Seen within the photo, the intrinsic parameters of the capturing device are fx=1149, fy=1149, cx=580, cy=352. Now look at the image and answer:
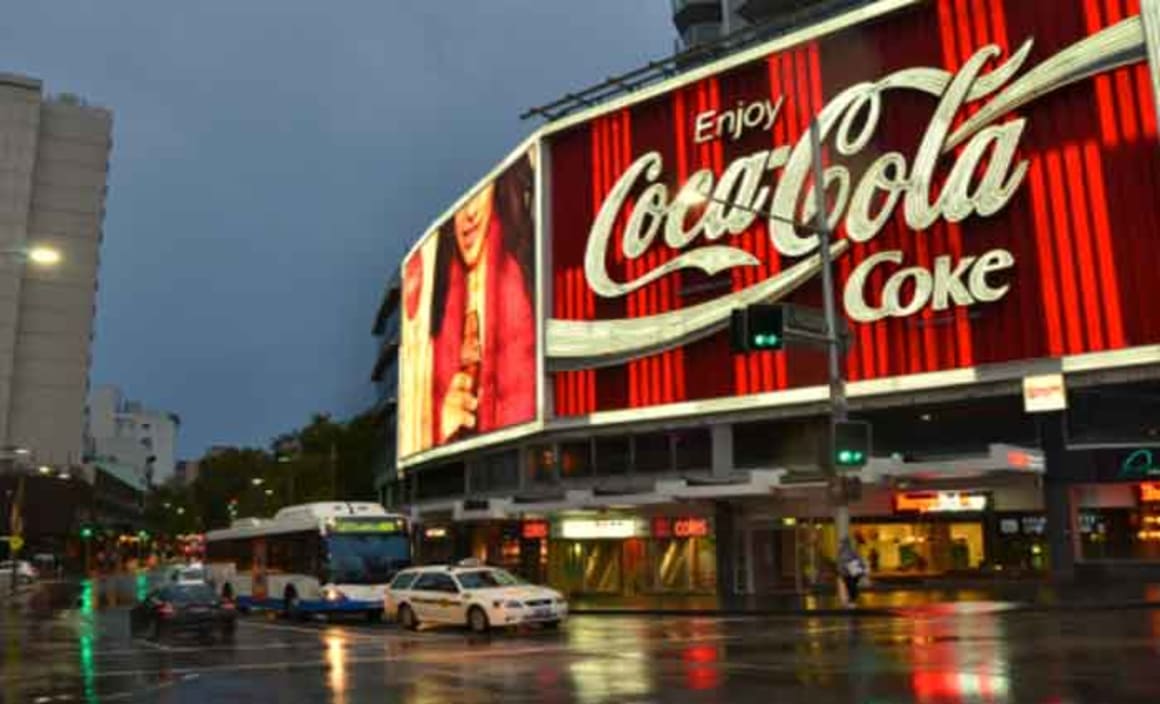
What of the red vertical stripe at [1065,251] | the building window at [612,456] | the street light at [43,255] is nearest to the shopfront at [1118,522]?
the red vertical stripe at [1065,251]

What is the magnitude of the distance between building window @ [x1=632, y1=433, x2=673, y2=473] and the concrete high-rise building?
61685 millimetres

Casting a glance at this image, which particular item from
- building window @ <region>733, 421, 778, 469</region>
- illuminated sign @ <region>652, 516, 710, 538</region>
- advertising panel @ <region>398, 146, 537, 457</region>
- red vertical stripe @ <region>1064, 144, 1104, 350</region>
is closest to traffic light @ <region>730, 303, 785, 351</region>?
red vertical stripe @ <region>1064, 144, 1104, 350</region>

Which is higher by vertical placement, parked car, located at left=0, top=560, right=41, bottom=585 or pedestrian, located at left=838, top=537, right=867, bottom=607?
parked car, located at left=0, top=560, right=41, bottom=585

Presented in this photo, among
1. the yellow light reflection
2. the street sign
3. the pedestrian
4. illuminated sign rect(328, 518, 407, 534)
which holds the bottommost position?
the yellow light reflection

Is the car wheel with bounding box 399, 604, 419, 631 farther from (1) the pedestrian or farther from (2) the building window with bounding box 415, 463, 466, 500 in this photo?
(2) the building window with bounding box 415, 463, 466, 500

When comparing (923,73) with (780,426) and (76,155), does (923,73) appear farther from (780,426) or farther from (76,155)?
(76,155)

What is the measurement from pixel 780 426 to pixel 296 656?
25279 mm

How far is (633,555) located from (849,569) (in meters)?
18.9

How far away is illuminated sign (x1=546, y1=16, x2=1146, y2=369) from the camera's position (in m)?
36.9

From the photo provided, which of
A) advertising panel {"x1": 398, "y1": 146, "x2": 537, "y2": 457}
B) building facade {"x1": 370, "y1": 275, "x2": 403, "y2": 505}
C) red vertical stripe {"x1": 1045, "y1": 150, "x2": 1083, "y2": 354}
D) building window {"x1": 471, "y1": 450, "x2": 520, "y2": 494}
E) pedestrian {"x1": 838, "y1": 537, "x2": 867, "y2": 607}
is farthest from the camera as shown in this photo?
building facade {"x1": 370, "y1": 275, "x2": 403, "y2": 505}

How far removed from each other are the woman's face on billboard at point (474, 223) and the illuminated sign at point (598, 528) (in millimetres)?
16663

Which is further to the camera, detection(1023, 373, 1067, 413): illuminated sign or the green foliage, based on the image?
the green foliage

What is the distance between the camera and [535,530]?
163 ft

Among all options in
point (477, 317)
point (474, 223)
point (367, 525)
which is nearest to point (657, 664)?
point (367, 525)
